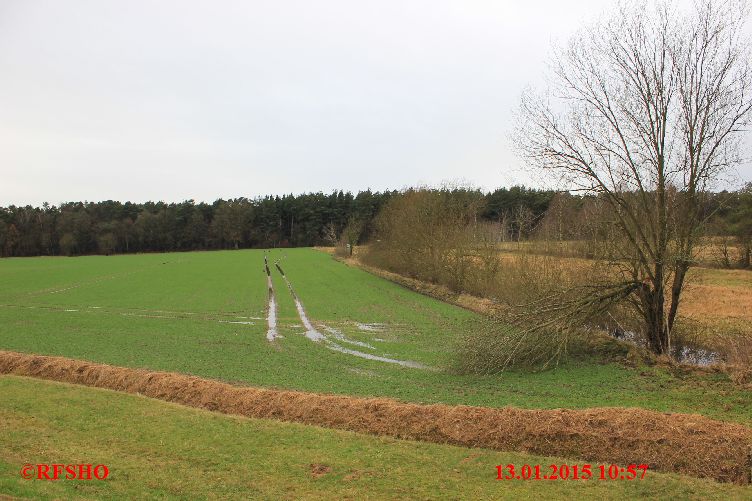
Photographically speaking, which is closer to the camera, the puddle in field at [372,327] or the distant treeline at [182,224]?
the puddle in field at [372,327]

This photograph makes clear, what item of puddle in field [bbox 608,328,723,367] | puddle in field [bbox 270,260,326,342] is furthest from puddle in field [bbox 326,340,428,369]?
puddle in field [bbox 608,328,723,367]

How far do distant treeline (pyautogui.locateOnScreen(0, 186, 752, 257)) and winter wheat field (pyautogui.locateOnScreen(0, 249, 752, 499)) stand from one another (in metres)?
82.8

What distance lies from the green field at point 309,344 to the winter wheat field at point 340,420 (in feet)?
0.39

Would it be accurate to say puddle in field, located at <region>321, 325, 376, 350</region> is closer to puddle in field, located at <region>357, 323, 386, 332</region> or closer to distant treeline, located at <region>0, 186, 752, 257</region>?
puddle in field, located at <region>357, 323, 386, 332</region>

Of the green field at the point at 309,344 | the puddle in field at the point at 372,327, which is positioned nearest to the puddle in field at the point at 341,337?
the green field at the point at 309,344

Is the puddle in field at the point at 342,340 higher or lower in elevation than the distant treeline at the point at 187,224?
lower

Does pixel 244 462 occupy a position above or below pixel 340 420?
above

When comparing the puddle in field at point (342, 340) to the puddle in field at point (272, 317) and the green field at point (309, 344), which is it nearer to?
the green field at point (309, 344)

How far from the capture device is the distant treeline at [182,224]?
122875 millimetres

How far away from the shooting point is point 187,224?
452 feet

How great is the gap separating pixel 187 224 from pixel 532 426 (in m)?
138
